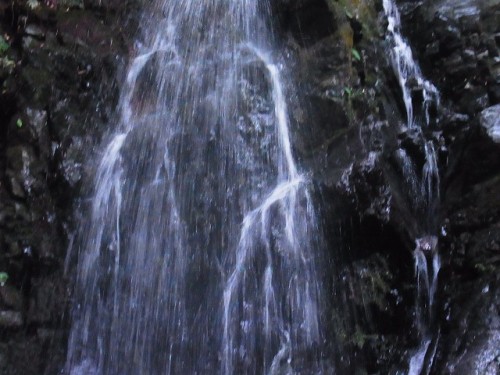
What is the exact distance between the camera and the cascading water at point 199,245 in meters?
6.98

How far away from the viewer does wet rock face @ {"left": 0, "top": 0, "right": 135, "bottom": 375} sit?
272 inches

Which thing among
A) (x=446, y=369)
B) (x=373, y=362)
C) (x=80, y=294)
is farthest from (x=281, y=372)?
(x=80, y=294)

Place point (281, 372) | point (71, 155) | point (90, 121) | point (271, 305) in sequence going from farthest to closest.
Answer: point (90, 121) < point (71, 155) < point (271, 305) < point (281, 372)

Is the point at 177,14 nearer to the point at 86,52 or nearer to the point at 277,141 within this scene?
the point at 86,52

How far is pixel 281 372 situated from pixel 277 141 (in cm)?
390

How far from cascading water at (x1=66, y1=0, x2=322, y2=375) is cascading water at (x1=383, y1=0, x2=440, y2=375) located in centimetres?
146

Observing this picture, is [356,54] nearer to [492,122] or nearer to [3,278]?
[492,122]

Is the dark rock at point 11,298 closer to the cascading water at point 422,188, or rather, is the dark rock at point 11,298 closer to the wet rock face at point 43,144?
the wet rock face at point 43,144

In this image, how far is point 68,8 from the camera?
9.63 m

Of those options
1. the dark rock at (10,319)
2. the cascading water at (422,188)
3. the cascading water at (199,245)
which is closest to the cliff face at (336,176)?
the dark rock at (10,319)

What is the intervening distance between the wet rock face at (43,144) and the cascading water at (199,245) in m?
0.34

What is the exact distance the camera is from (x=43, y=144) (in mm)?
7820

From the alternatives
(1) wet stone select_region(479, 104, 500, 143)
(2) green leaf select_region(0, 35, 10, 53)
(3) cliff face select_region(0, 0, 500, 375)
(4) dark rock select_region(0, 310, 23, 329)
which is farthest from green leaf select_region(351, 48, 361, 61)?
(4) dark rock select_region(0, 310, 23, 329)

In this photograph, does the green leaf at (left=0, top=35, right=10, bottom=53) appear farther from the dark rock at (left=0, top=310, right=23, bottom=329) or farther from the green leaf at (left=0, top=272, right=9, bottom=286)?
the dark rock at (left=0, top=310, right=23, bottom=329)
